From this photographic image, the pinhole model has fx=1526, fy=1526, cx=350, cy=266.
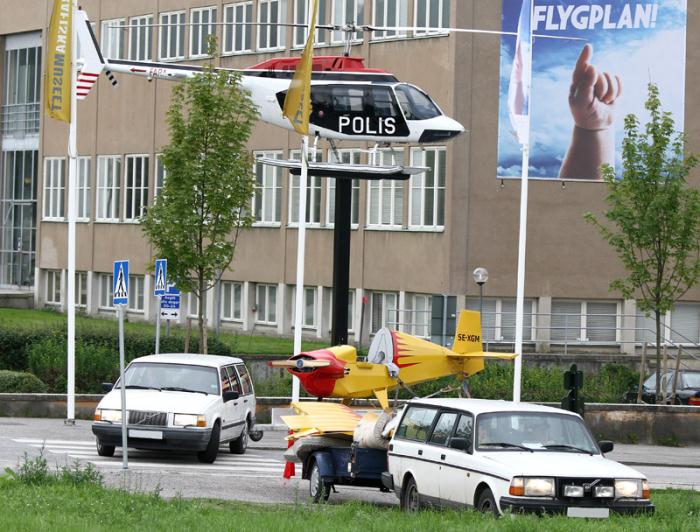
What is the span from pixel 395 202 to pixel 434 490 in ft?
113

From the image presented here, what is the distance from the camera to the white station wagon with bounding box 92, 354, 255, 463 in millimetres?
24078

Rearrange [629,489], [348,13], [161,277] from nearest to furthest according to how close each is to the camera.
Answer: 1. [629,489]
2. [161,277]
3. [348,13]

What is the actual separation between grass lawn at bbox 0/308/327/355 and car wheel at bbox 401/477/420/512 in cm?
1895

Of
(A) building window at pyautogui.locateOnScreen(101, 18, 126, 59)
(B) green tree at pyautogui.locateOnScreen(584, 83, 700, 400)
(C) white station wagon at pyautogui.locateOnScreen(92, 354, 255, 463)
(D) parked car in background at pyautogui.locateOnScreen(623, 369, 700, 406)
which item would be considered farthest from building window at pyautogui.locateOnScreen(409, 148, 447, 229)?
(C) white station wagon at pyautogui.locateOnScreen(92, 354, 255, 463)

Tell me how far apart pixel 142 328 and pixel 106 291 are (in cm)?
1389

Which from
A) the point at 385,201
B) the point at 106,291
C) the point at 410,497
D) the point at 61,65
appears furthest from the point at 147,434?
the point at 106,291

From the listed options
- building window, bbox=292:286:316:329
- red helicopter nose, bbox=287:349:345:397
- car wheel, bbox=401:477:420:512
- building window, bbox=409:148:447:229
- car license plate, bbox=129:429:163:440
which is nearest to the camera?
car wheel, bbox=401:477:420:512

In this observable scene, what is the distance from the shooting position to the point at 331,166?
33.6 m

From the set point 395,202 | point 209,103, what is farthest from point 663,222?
point 395,202

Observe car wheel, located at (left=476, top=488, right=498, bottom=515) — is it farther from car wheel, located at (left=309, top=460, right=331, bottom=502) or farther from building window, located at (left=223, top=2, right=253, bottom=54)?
building window, located at (left=223, top=2, right=253, bottom=54)

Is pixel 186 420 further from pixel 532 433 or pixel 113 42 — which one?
pixel 113 42

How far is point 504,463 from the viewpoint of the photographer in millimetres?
16219

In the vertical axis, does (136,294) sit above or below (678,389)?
above

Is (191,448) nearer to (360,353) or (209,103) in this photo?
(209,103)
